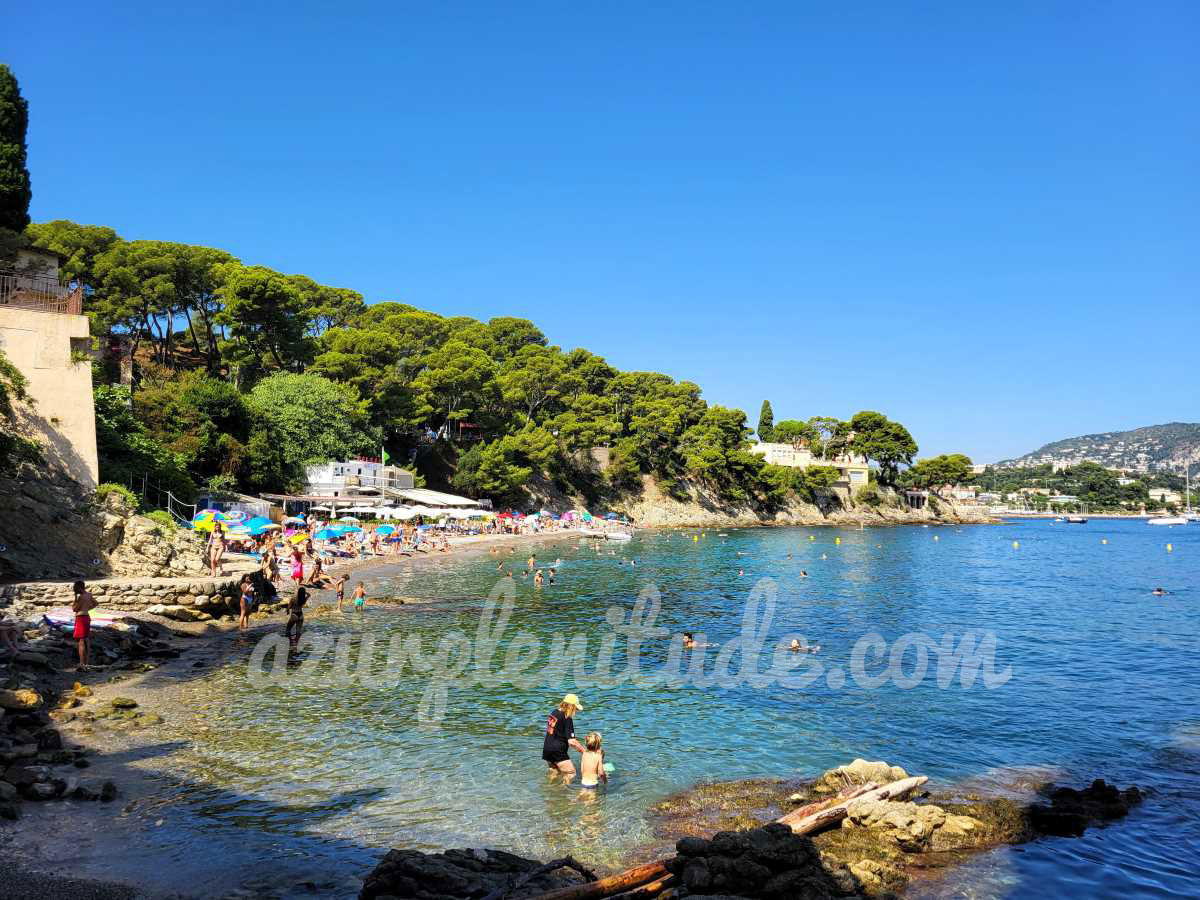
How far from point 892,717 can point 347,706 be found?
10463 millimetres

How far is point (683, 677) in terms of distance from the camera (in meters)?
16.8

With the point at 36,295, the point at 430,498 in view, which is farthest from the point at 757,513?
the point at 36,295

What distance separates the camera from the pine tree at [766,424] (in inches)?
4764

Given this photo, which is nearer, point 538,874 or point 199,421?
point 538,874

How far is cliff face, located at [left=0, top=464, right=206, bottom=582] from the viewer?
17.7 meters

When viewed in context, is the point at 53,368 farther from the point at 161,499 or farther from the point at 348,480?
the point at 348,480

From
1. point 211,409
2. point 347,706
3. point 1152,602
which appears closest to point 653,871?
point 347,706

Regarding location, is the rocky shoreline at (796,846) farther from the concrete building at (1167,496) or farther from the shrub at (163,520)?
the concrete building at (1167,496)

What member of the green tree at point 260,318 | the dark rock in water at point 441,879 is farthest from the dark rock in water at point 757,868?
the green tree at point 260,318

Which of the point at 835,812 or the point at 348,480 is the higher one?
the point at 348,480

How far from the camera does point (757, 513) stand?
9012 centimetres

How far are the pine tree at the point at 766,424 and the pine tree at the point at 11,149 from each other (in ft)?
Result: 341

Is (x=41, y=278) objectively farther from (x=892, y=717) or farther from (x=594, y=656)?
(x=892, y=717)

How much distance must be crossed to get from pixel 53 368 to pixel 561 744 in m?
20.0
